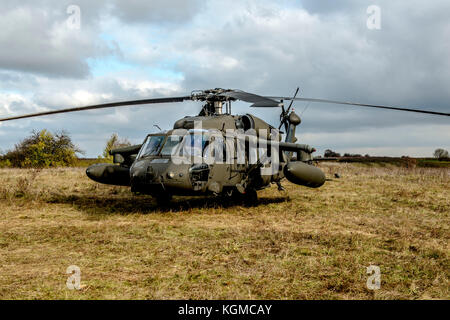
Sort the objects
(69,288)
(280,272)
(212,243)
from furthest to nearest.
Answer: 1. (212,243)
2. (280,272)
3. (69,288)

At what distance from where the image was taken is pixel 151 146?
31.3ft

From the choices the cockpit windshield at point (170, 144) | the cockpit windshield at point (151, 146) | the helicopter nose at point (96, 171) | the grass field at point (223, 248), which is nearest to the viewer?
the grass field at point (223, 248)

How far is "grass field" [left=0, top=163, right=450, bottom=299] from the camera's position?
445 cm

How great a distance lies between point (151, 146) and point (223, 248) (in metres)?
4.09

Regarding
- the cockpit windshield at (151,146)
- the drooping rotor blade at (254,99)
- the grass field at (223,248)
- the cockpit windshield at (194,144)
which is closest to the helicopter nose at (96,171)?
the grass field at (223,248)

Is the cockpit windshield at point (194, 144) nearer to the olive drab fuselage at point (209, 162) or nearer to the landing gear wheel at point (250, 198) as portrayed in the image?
the olive drab fuselage at point (209, 162)

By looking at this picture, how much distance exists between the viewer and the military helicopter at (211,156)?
28.7 ft

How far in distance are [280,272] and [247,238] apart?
2.10 m

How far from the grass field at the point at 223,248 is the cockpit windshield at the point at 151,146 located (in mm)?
1537

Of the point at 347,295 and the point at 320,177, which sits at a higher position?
the point at 320,177

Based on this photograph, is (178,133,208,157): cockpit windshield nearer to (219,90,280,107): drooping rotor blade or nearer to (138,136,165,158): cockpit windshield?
(138,136,165,158): cockpit windshield
